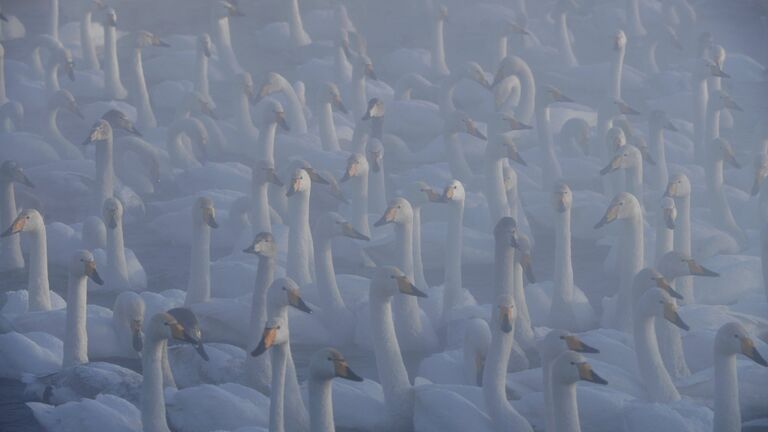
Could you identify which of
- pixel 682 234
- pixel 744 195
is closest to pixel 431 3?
pixel 744 195

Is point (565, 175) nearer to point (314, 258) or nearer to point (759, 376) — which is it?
point (314, 258)

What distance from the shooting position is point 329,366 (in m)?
7.45

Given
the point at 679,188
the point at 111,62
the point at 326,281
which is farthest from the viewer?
the point at 111,62

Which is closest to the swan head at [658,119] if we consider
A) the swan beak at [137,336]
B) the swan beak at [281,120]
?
the swan beak at [281,120]

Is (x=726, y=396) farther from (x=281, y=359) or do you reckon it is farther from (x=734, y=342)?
(x=281, y=359)

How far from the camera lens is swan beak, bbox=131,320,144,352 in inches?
354

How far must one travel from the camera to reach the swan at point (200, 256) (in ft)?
32.4

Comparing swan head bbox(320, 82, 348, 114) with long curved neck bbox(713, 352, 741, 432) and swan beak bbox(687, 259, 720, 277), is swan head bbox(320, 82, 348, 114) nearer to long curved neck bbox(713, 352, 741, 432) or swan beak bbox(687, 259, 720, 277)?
swan beak bbox(687, 259, 720, 277)

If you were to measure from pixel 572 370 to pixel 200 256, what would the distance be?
3.25 m

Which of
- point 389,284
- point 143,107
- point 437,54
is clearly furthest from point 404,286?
point 437,54

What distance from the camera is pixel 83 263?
9.09 metres

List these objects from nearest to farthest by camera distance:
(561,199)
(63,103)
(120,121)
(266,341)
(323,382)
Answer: (323,382), (266,341), (561,199), (120,121), (63,103)

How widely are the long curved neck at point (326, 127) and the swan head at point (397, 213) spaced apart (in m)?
3.74

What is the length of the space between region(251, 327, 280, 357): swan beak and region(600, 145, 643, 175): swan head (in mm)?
4439
